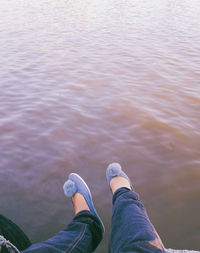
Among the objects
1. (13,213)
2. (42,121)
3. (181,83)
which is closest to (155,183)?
(13,213)

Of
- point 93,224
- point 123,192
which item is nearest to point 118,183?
point 123,192

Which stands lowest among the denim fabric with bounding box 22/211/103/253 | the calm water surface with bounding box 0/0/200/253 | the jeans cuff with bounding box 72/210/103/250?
the calm water surface with bounding box 0/0/200/253

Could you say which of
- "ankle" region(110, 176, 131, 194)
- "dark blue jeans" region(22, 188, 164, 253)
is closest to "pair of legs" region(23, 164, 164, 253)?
"dark blue jeans" region(22, 188, 164, 253)

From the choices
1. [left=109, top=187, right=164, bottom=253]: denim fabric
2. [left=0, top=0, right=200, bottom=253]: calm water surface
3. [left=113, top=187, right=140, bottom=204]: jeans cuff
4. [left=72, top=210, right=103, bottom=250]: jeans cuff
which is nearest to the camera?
[left=109, top=187, right=164, bottom=253]: denim fabric

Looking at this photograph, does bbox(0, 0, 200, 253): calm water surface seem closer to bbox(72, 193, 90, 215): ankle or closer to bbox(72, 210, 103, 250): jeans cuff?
bbox(72, 193, 90, 215): ankle

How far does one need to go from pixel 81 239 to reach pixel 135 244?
1.24 feet

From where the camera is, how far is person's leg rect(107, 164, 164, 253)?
142cm

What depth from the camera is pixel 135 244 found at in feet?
4.64

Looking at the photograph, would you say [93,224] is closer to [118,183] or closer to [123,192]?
[123,192]

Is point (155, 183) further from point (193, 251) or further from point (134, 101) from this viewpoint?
point (134, 101)

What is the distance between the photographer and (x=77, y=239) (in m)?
1.60

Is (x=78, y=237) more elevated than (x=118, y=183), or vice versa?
(x=78, y=237)

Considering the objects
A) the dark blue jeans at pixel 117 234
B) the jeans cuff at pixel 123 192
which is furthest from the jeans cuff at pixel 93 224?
the jeans cuff at pixel 123 192

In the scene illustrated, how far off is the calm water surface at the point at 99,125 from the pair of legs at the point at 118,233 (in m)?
0.47
